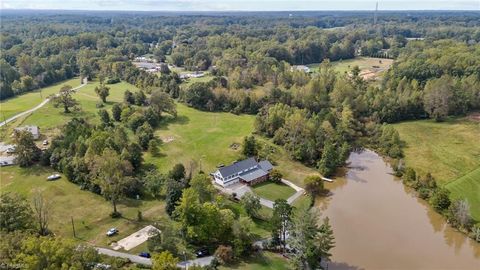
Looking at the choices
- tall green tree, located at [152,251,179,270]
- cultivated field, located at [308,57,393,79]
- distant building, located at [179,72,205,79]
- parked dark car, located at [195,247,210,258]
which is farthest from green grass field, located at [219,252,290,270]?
cultivated field, located at [308,57,393,79]

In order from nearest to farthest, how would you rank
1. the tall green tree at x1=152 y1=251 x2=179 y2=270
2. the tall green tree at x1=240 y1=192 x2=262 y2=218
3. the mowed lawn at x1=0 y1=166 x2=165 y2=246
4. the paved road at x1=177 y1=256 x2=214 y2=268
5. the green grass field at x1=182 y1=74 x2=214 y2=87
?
the tall green tree at x1=152 y1=251 x2=179 y2=270 < the paved road at x1=177 y1=256 x2=214 y2=268 < the mowed lawn at x1=0 y1=166 x2=165 y2=246 < the tall green tree at x1=240 y1=192 x2=262 y2=218 < the green grass field at x1=182 y1=74 x2=214 y2=87

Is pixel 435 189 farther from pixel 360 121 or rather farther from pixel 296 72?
pixel 296 72

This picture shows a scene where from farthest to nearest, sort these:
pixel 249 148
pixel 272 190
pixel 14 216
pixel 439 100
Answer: pixel 439 100, pixel 249 148, pixel 272 190, pixel 14 216

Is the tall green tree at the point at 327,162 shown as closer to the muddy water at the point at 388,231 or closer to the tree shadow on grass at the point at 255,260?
the muddy water at the point at 388,231

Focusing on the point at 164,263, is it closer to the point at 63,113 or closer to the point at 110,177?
the point at 110,177

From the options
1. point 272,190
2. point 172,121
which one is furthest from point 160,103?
point 272,190

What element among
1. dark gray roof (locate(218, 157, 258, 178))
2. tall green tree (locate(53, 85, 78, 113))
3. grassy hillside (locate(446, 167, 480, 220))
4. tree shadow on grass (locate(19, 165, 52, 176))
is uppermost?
tall green tree (locate(53, 85, 78, 113))

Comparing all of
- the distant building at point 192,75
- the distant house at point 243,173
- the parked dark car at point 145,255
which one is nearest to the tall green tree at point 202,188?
the distant house at point 243,173

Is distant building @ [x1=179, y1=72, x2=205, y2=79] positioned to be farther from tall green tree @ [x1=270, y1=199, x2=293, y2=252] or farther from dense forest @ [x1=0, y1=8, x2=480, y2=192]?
tall green tree @ [x1=270, y1=199, x2=293, y2=252]

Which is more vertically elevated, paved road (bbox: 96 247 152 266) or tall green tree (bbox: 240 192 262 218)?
tall green tree (bbox: 240 192 262 218)
